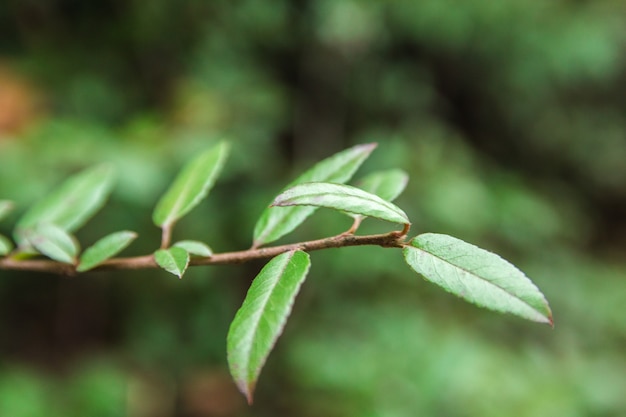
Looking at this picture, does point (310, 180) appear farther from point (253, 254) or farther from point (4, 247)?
point (4, 247)

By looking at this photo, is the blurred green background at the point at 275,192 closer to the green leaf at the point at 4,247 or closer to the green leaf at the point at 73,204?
the green leaf at the point at 73,204

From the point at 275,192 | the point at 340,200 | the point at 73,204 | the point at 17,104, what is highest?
the point at 340,200

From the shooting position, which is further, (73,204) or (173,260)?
(73,204)

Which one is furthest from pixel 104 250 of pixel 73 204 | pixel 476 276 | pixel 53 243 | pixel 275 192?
pixel 275 192

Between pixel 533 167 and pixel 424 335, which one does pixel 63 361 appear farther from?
pixel 533 167

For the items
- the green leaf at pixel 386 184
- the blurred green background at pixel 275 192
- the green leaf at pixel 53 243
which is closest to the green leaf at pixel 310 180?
the green leaf at pixel 386 184

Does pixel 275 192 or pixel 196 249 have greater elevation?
pixel 196 249

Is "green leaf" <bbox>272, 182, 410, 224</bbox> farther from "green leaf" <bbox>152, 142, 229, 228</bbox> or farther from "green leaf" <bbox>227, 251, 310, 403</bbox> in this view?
"green leaf" <bbox>152, 142, 229, 228</bbox>

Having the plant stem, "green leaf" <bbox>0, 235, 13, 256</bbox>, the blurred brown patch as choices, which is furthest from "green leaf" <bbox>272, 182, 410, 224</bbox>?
the blurred brown patch

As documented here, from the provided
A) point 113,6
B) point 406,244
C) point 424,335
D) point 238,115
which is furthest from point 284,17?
point 406,244

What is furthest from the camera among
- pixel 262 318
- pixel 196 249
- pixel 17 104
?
pixel 17 104
